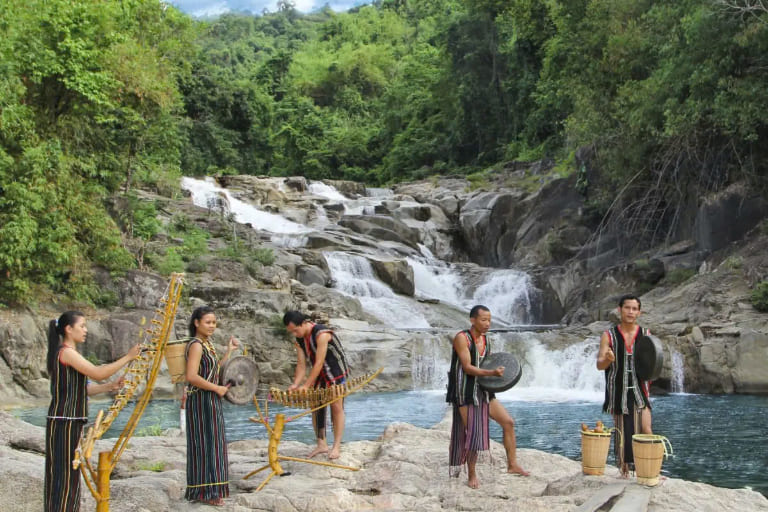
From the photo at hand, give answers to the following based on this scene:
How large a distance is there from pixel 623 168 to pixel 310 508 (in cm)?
1772

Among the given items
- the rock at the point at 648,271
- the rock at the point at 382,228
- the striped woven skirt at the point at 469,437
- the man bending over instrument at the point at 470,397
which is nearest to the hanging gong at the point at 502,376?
the man bending over instrument at the point at 470,397

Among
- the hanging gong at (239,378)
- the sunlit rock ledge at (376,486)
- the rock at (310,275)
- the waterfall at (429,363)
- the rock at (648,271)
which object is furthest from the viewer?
the rock at (310,275)

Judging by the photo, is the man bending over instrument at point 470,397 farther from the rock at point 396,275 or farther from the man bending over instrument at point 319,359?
the rock at point 396,275

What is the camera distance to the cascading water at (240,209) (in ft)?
93.2

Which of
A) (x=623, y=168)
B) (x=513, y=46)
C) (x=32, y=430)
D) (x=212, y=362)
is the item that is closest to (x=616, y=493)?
(x=212, y=362)

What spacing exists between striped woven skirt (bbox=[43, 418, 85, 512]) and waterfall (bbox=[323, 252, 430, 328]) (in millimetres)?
15291

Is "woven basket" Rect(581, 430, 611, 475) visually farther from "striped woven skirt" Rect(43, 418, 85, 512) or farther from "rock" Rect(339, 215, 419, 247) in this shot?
"rock" Rect(339, 215, 419, 247)

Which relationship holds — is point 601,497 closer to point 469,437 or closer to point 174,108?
point 469,437

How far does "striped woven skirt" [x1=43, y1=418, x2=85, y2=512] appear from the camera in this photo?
16.1 feet

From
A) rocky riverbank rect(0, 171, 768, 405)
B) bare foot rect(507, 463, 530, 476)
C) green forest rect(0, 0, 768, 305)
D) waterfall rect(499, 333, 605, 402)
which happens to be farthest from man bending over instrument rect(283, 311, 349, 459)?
green forest rect(0, 0, 768, 305)

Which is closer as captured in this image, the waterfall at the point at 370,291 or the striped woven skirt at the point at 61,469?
the striped woven skirt at the point at 61,469

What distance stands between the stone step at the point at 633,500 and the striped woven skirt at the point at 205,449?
112 inches

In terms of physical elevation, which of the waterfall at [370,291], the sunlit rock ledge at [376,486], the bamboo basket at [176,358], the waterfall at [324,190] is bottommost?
the sunlit rock ledge at [376,486]

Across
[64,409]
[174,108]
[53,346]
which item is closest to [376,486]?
[64,409]
